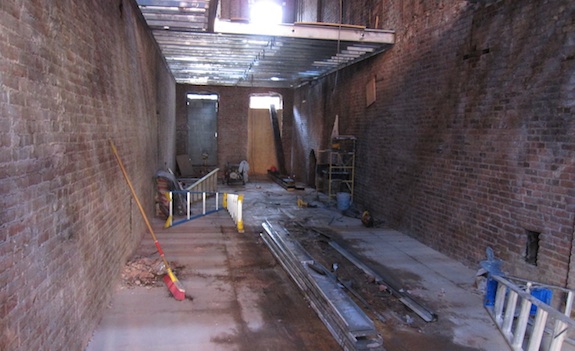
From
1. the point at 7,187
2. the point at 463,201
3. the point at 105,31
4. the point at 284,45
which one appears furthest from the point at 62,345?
the point at 284,45

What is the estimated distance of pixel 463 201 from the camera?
6.72 meters

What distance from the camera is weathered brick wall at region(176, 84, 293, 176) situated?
59.0 feet

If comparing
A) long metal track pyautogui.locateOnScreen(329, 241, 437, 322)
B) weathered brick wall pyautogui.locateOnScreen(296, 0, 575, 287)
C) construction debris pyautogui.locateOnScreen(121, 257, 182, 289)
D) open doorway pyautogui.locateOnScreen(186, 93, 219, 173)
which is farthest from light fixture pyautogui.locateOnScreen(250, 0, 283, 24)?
construction debris pyautogui.locateOnScreen(121, 257, 182, 289)

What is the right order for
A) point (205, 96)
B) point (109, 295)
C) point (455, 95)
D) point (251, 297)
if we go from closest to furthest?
point (109, 295) → point (251, 297) → point (455, 95) → point (205, 96)

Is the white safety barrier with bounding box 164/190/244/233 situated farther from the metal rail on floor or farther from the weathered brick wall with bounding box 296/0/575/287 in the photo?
the metal rail on floor

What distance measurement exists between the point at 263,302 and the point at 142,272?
1.90 m

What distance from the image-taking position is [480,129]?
249 inches

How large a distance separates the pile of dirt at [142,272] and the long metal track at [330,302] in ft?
6.15

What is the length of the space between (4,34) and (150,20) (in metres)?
6.04

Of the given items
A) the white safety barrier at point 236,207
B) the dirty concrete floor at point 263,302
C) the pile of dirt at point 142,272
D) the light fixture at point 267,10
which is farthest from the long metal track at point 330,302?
the light fixture at point 267,10

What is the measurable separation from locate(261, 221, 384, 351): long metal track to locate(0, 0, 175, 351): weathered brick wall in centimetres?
243

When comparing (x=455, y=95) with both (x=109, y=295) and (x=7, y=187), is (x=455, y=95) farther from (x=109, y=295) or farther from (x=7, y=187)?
(x=7, y=187)

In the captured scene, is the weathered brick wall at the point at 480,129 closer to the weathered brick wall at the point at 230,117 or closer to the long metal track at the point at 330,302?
the long metal track at the point at 330,302

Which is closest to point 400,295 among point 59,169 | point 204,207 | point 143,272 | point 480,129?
point 480,129
